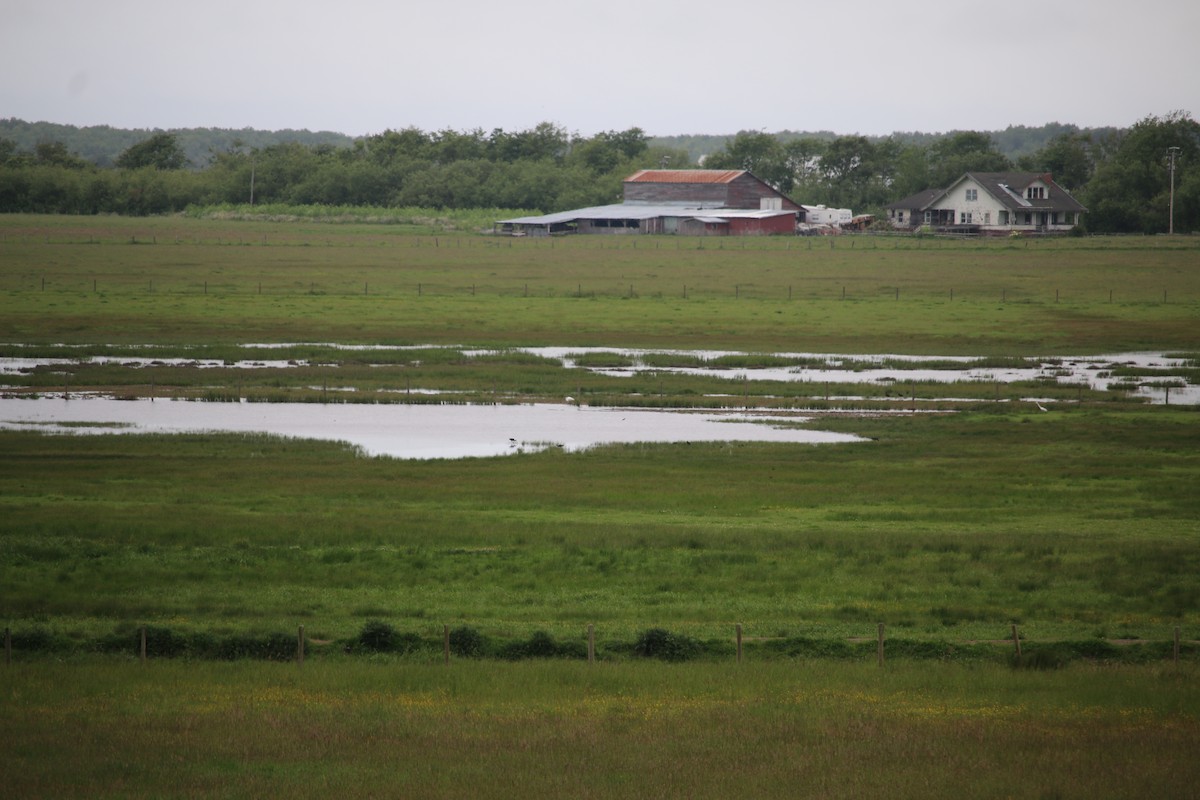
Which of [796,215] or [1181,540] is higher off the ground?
[796,215]

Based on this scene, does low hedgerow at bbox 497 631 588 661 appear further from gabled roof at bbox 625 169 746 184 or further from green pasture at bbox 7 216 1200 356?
gabled roof at bbox 625 169 746 184

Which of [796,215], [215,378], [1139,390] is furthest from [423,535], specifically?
[796,215]

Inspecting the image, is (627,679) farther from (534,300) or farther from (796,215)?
(796,215)

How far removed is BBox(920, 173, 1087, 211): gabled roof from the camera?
147m

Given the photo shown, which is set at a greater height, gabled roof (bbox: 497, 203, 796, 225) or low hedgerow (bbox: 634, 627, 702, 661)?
gabled roof (bbox: 497, 203, 796, 225)

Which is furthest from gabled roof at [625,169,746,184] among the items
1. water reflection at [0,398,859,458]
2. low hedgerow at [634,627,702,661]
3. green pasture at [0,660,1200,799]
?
green pasture at [0,660,1200,799]

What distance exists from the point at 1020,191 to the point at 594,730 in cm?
14020

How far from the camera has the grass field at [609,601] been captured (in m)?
18.7

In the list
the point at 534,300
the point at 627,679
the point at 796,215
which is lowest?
the point at 627,679

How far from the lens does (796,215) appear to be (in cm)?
15900

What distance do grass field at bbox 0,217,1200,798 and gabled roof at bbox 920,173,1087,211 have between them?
93.7 meters

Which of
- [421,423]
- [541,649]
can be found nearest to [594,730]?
[541,649]

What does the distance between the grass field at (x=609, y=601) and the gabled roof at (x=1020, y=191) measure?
9370 centimetres

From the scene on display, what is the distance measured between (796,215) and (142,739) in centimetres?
14532
